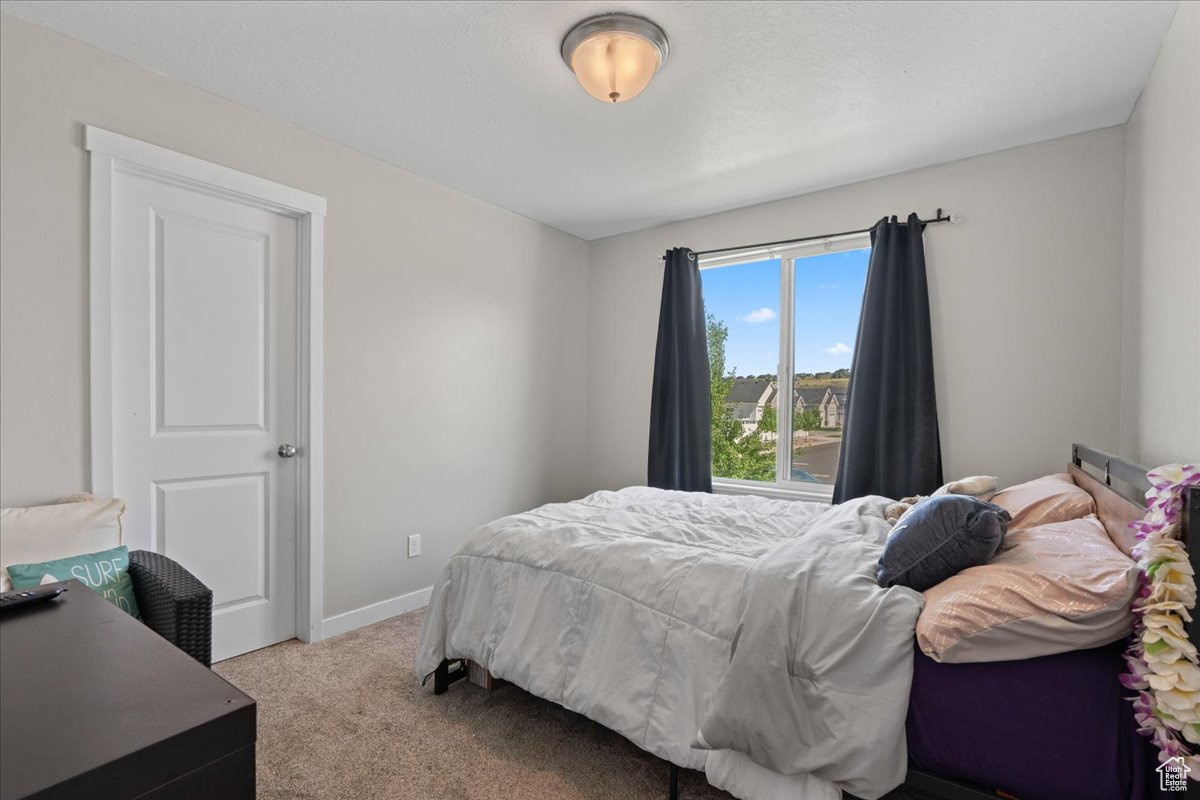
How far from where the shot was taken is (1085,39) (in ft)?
6.31

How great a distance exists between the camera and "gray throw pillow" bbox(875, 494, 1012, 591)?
1.47 metres

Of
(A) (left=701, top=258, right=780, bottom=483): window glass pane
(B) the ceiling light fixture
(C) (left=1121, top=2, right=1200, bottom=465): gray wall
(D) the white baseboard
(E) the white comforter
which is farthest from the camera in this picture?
(A) (left=701, top=258, right=780, bottom=483): window glass pane

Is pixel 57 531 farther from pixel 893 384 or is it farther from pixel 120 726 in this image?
pixel 893 384

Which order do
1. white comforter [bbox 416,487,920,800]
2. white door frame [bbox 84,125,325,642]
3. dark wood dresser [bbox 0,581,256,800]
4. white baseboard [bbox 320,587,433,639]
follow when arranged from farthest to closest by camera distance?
1. white baseboard [bbox 320,587,433,639]
2. white door frame [bbox 84,125,325,642]
3. white comforter [bbox 416,487,920,800]
4. dark wood dresser [bbox 0,581,256,800]

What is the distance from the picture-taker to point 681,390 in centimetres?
380

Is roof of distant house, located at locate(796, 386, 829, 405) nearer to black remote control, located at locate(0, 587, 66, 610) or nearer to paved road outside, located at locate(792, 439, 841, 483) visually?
paved road outside, located at locate(792, 439, 841, 483)

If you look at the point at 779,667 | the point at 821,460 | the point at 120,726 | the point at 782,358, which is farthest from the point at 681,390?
the point at 120,726

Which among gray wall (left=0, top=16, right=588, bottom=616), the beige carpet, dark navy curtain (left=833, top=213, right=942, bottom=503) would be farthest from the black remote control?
dark navy curtain (left=833, top=213, right=942, bottom=503)

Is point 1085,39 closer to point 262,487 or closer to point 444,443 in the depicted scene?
point 444,443

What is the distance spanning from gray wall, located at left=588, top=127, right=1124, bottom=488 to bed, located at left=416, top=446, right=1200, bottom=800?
1.91 ft

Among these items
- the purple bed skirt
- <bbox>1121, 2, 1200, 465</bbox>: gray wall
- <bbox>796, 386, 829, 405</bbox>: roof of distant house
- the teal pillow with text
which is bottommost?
the purple bed skirt

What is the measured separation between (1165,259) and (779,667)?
1.98 m

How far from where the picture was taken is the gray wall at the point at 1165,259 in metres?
1.62

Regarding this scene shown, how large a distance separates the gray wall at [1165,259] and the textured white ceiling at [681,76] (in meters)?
0.17
